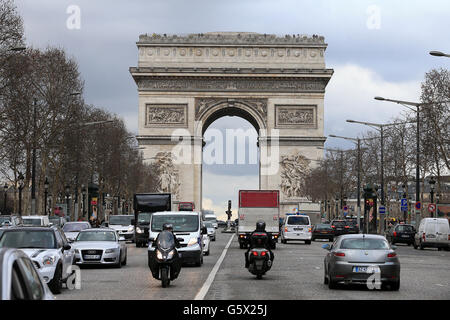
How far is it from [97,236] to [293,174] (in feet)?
227

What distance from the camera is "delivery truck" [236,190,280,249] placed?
50.2 metres

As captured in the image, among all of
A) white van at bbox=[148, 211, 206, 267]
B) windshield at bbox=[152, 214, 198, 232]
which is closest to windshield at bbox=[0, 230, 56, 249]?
white van at bbox=[148, 211, 206, 267]

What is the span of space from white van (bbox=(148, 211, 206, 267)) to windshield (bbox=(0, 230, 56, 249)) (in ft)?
27.0

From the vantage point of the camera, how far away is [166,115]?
3905 inches

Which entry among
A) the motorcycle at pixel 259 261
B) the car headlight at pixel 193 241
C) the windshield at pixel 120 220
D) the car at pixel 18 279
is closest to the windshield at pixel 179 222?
the car headlight at pixel 193 241

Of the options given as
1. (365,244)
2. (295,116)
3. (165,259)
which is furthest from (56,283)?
(295,116)

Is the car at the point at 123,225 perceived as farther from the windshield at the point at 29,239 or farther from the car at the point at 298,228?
the windshield at the point at 29,239

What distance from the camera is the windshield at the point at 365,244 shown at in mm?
21594

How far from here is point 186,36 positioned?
3915 inches

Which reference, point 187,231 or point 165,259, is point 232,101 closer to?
point 187,231

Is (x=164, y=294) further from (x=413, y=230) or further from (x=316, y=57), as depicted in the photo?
(x=316, y=57)

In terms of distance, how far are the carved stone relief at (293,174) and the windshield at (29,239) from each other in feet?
254

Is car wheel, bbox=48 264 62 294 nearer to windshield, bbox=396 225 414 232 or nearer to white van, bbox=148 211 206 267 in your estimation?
white van, bbox=148 211 206 267
